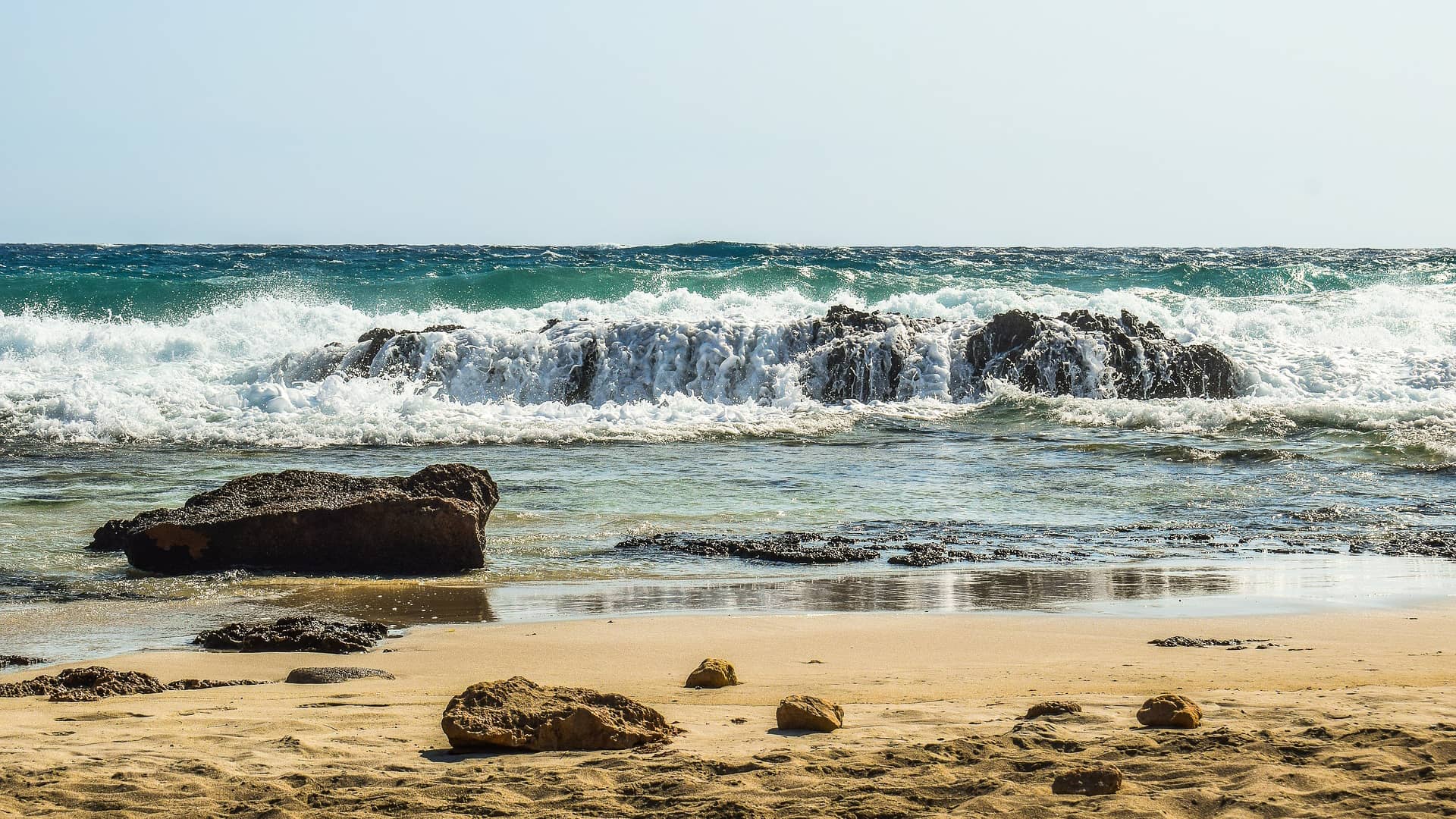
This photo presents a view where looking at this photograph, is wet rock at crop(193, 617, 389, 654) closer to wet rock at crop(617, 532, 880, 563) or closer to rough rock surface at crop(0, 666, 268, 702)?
rough rock surface at crop(0, 666, 268, 702)

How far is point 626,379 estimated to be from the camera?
58.5 ft

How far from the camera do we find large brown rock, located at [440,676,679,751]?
342 cm

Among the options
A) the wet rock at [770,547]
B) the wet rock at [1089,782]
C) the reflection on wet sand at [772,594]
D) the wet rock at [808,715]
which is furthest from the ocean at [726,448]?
the wet rock at [1089,782]

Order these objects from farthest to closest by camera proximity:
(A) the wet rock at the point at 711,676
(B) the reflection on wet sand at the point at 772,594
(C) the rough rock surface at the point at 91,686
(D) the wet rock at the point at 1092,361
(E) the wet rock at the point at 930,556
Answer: (D) the wet rock at the point at 1092,361
(E) the wet rock at the point at 930,556
(B) the reflection on wet sand at the point at 772,594
(A) the wet rock at the point at 711,676
(C) the rough rock surface at the point at 91,686

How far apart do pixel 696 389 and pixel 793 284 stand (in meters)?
14.5

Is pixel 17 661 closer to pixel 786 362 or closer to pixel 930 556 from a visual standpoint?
pixel 930 556

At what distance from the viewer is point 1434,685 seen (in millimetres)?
4062

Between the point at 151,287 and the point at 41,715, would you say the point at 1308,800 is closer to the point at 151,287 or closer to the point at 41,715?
the point at 41,715

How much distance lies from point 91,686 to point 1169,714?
3204 millimetres

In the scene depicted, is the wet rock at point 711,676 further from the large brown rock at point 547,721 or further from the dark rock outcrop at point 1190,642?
the dark rock outcrop at point 1190,642

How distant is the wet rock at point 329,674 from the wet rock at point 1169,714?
2.42 metres

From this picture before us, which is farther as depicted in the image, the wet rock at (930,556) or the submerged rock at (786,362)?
the submerged rock at (786,362)

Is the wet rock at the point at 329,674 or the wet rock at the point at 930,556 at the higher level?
the wet rock at the point at 329,674

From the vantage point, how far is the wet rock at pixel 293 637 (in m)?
5.05
